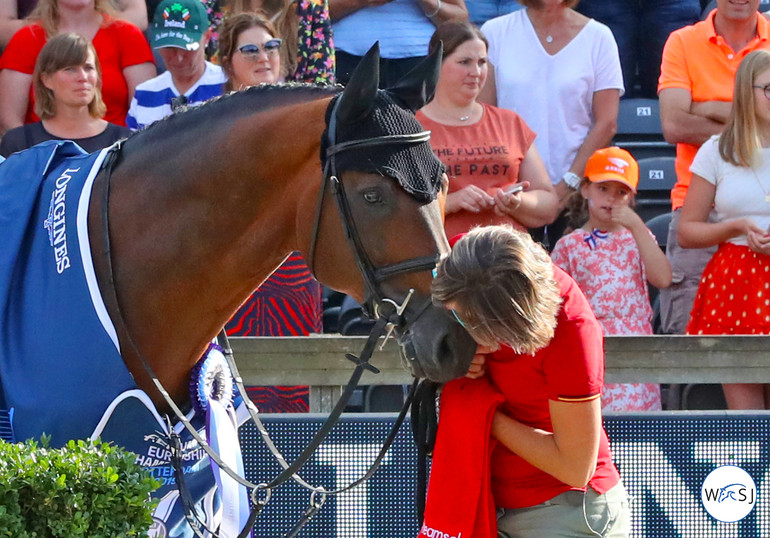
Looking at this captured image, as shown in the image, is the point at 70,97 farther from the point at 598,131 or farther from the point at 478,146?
the point at 598,131

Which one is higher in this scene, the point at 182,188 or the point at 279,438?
the point at 182,188

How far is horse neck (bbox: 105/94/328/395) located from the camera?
9.61 ft

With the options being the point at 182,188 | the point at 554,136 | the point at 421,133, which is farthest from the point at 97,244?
the point at 554,136

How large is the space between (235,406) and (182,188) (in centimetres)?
76

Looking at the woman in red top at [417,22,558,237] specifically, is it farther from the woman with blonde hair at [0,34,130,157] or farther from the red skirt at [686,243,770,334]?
the woman with blonde hair at [0,34,130,157]

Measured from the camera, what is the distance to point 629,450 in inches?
168

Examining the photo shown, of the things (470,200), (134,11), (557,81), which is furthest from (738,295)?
(134,11)

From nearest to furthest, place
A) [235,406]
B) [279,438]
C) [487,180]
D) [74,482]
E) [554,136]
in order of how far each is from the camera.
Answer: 1. [74,482]
2. [235,406]
3. [279,438]
4. [487,180]
5. [554,136]

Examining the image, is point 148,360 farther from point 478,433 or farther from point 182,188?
point 478,433

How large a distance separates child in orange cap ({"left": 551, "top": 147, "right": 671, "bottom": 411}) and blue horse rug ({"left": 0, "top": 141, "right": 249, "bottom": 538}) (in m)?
2.75

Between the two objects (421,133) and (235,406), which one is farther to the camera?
(235,406)

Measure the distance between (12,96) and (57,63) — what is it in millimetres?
1078

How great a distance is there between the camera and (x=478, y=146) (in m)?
5.29

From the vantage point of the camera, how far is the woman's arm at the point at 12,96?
589cm
